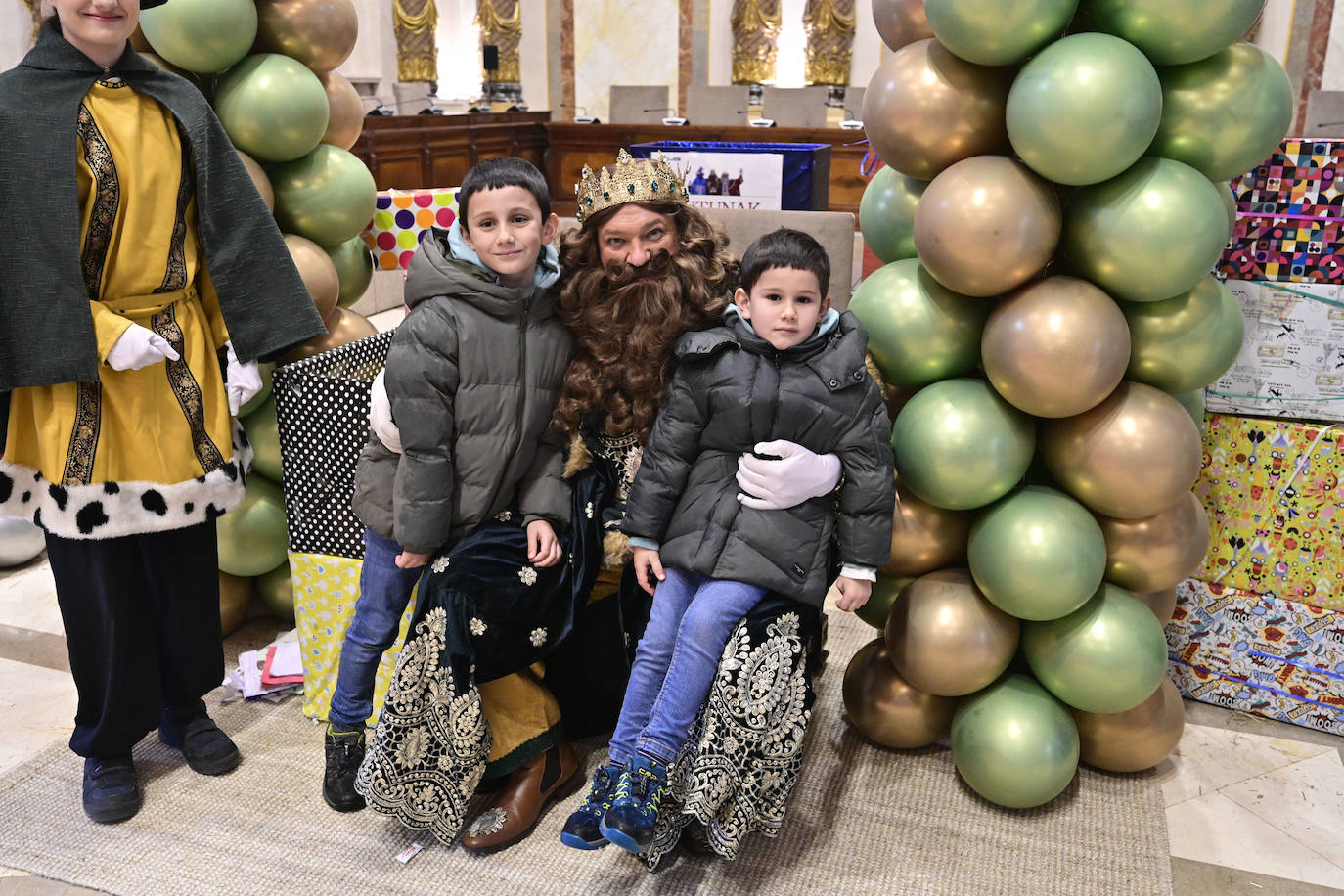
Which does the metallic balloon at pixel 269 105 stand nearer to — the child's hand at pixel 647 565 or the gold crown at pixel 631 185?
the gold crown at pixel 631 185

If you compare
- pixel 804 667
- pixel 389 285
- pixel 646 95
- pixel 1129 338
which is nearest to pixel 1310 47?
pixel 646 95

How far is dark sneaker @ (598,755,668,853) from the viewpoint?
1.82 m

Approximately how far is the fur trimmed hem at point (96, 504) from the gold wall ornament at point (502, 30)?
Result: 399 inches

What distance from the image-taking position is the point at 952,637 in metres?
2.17

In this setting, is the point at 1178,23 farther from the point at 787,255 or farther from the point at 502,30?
the point at 502,30

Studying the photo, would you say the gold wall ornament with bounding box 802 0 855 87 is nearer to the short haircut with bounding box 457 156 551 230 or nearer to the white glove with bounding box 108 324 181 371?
the short haircut with bounding box 457 156 551 230

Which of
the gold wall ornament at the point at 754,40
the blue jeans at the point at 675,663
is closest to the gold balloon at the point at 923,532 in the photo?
the blue jeans at the point at 675,663

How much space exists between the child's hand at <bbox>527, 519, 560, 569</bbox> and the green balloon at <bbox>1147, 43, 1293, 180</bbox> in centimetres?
136

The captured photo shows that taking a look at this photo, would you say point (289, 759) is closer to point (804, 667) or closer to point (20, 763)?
point (20, 763)

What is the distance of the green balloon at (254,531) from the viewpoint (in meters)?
2.79

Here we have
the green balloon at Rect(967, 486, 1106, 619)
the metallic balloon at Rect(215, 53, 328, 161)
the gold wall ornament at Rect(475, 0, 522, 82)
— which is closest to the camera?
the green balloon at Rect(967, 486, 1106, 619)

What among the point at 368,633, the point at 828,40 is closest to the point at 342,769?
the point at 368,633

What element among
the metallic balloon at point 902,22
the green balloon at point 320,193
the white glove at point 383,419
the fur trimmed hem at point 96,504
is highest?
the metallic balloon at point 902,22

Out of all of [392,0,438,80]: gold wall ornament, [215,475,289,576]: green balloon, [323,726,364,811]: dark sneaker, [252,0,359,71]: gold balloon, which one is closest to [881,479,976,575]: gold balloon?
[323,726,364,811]: dark sneaker
